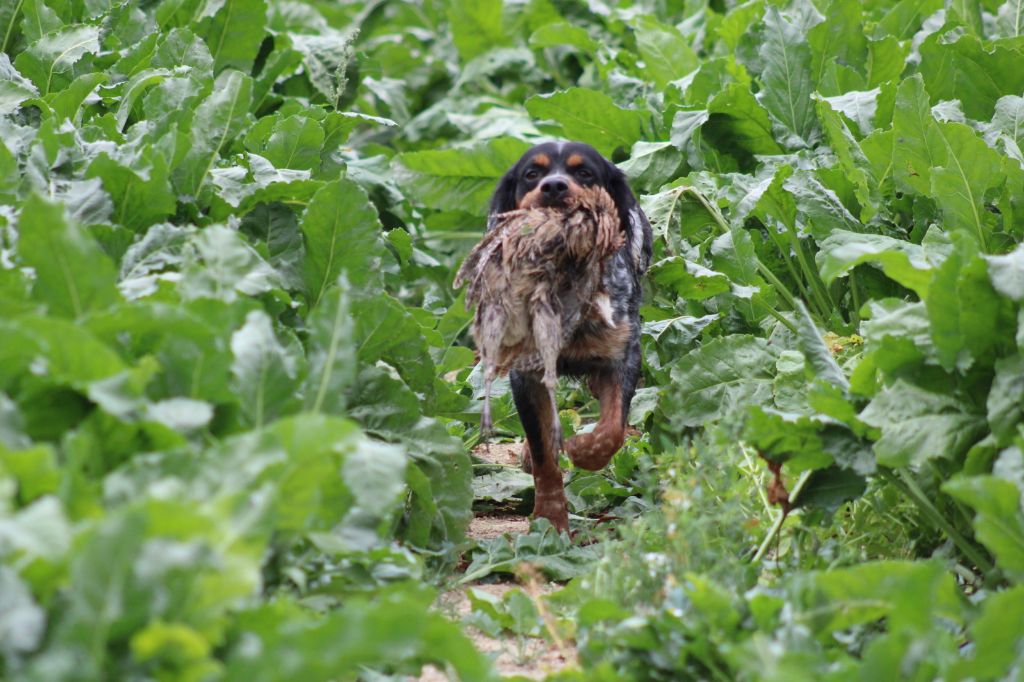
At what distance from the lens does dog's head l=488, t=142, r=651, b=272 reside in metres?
6.14

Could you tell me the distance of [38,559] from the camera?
8.63 ft

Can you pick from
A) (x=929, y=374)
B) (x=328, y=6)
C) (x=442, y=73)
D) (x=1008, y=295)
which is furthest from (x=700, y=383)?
(x=328, y=6)

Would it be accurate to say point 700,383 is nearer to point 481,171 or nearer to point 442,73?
point 481,171

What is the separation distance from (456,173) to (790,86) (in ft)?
6.16

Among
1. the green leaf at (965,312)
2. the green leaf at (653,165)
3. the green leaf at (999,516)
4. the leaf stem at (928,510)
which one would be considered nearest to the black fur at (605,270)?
the green leaf at (653,165)

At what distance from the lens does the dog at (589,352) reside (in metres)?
5.67

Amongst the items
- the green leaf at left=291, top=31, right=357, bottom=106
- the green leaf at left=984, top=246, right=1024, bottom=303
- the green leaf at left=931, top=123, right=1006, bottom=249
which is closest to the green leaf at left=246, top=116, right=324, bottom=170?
the green leaf at left=931, top=123, right=1006, bottom=249

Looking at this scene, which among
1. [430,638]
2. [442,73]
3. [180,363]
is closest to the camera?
[430,638]

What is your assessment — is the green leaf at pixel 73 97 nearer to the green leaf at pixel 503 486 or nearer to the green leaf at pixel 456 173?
the green leaf at pixel 503 486

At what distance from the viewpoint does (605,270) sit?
18.1ft

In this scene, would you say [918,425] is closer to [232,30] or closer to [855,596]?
[855,596]

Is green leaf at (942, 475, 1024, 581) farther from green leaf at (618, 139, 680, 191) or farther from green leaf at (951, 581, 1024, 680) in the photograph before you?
green leaf at (618, 139, 680, 191)

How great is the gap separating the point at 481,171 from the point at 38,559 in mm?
5320

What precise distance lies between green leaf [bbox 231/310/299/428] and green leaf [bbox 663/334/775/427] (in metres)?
2.44
